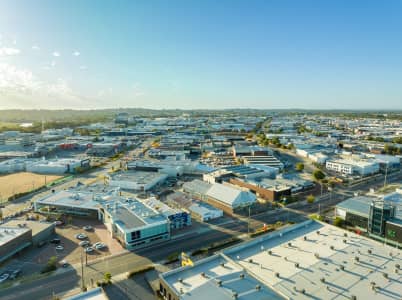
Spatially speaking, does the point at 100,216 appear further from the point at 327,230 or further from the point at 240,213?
the point at 327,230

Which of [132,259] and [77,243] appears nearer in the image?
[132,259]

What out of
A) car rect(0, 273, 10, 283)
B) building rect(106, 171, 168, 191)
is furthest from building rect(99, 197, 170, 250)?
building rect(106, 171, 168, 191)

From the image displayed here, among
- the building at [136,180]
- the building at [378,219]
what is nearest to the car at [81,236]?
the building at [136,180]

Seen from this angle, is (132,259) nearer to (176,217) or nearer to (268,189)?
(176,217)

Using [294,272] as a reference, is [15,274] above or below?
below

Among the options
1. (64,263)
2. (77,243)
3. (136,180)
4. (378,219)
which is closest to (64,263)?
(64,263)

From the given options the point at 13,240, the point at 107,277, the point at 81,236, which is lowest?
the point at 81,236

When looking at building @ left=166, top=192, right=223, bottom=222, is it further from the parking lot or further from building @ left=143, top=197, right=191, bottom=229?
the parking lot

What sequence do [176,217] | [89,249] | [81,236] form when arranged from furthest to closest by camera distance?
1. [176,217]
2. [81,236]
3. [89,249]
